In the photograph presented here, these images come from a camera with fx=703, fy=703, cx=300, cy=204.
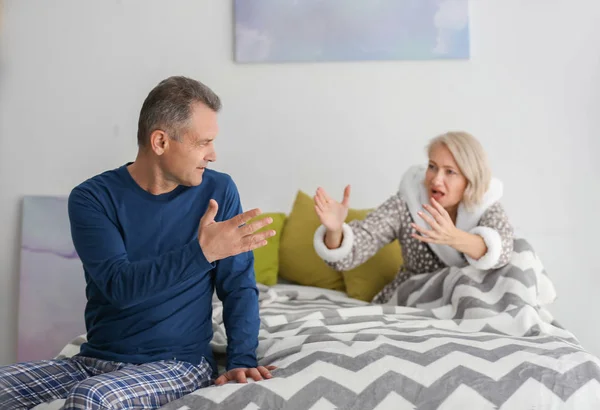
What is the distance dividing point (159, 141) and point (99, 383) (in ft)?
1.87

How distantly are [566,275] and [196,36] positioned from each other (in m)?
1.88

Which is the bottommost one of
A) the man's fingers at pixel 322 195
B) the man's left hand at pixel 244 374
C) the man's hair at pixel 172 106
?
the man's left hand at pixel 244 374

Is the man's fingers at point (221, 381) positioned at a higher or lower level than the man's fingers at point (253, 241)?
lower

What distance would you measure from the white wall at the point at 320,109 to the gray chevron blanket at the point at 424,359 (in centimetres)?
93

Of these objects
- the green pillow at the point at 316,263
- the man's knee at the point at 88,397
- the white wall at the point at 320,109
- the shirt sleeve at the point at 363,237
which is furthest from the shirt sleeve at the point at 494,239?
the man's knee at the point at 88,397

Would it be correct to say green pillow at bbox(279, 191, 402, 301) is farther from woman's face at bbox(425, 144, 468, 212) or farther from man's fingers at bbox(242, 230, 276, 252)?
man's fingers at bbox(242, 230, 276, 252)

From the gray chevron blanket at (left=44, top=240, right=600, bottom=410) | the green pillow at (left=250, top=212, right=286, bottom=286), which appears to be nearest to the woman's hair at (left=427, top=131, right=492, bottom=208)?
the gray chevron blanket at (left=44, top=240, right=600, bottom=410)

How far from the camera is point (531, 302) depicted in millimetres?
2082

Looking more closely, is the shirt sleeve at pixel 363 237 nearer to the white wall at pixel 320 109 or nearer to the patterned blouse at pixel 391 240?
the patterned blouse at pixel 391 240

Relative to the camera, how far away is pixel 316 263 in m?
2.71

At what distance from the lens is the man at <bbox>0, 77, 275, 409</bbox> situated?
1521 mm

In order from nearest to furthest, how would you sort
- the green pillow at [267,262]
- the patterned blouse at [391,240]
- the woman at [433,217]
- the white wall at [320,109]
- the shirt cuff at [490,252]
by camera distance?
the shirt cuff at [490,252] → the woman at [433,217] → the patterned blouse at [391,240] → the green pillow at [267,262] → the white wall at [320,109]

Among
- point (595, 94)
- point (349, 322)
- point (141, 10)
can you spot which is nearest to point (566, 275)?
point (595, 94)

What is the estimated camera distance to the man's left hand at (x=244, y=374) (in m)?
1.56
